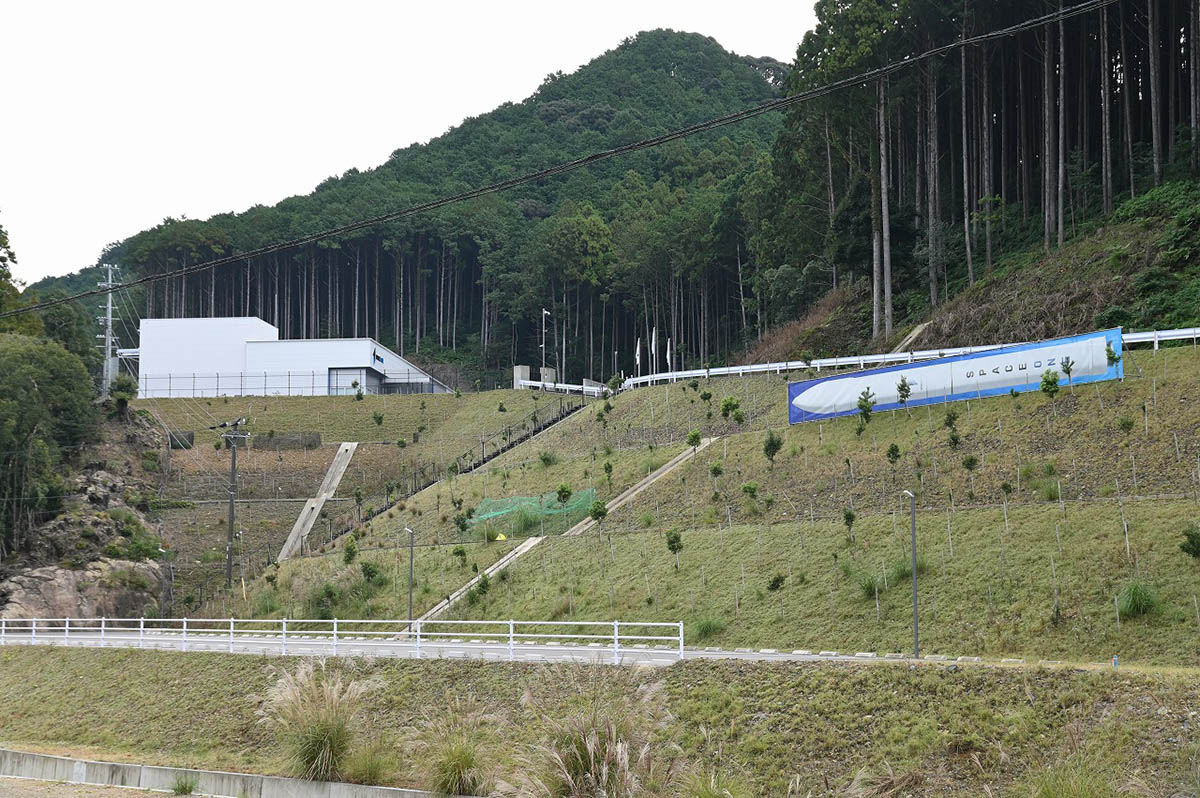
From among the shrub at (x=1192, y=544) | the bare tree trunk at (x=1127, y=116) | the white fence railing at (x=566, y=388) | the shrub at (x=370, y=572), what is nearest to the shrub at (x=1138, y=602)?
the shrub at (x=1192, y=544)

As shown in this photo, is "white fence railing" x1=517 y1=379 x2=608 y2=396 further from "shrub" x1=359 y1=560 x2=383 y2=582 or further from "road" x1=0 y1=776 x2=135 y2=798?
"road" x1=0 y1=776 x2=135 y2=798

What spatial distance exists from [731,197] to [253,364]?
121ft

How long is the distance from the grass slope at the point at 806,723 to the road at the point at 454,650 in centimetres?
85

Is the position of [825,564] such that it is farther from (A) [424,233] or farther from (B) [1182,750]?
(A) [424,233]

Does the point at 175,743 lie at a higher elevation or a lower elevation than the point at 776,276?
lower

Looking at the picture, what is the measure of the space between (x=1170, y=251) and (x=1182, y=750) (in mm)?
32906

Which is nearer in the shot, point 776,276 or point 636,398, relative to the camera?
point 636,398

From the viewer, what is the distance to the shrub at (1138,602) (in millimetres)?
23203

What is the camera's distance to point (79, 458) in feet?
197

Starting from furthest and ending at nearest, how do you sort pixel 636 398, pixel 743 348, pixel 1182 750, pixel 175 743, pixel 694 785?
1. pixel 743 348
2. pixel 636 398
3. pixel 175 743
4. pixel 1182 750
5. pixel 694 785

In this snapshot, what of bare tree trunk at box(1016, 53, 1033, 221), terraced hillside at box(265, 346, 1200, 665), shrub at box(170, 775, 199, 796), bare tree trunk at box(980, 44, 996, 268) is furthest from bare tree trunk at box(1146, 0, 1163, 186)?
shrub at box(170, 775, 199, 796)

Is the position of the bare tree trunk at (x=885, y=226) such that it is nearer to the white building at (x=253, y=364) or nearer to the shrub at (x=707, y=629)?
the shrub at (x=707, y=629)

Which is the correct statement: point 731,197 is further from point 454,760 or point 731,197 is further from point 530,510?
point 454,760

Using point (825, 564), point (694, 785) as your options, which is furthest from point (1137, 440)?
point (694, 785)
